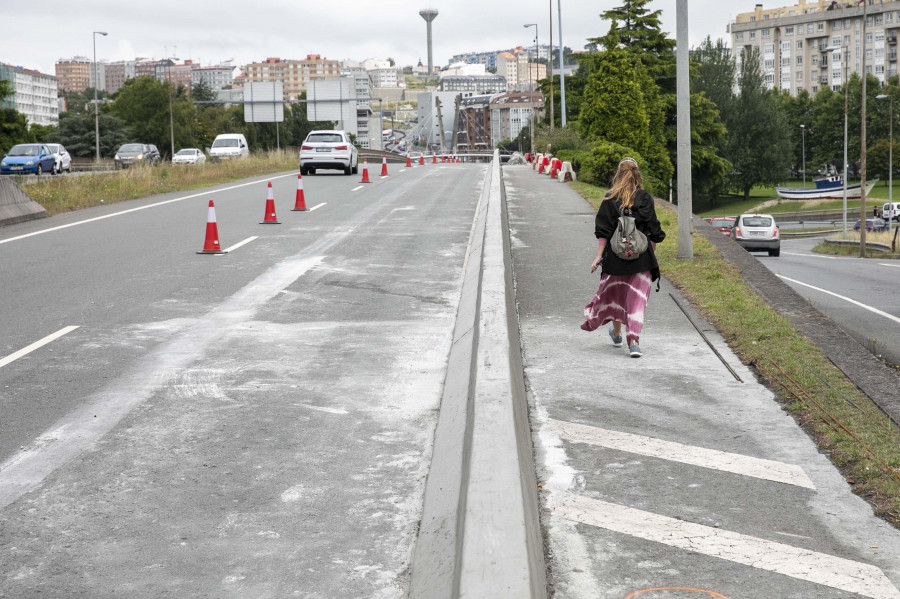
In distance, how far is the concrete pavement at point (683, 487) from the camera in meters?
4.12

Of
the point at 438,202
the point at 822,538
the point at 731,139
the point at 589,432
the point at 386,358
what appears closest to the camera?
the point at 822,538

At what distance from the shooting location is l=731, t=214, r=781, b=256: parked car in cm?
4247

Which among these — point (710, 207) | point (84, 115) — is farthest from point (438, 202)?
point (710, 207)

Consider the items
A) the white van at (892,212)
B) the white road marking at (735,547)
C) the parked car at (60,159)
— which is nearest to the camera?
the white road marking at (735,547)

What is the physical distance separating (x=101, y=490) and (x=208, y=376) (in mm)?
2419

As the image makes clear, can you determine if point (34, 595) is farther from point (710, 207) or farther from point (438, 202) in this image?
point (710, 207)

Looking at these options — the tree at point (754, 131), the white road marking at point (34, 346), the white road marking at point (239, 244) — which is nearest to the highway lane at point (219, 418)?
the white road marking at point (34, 346)

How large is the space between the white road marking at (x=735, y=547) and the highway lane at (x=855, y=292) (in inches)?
284

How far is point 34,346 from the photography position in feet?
27.9

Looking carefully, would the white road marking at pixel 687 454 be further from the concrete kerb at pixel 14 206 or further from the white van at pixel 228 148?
the white van at pixel 228 148

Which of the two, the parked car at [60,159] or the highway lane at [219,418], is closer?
the highway lane at [219,418]

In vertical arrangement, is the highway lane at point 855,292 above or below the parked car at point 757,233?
below

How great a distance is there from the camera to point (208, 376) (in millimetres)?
7516

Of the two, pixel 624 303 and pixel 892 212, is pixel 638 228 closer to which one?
pixel 624 303
